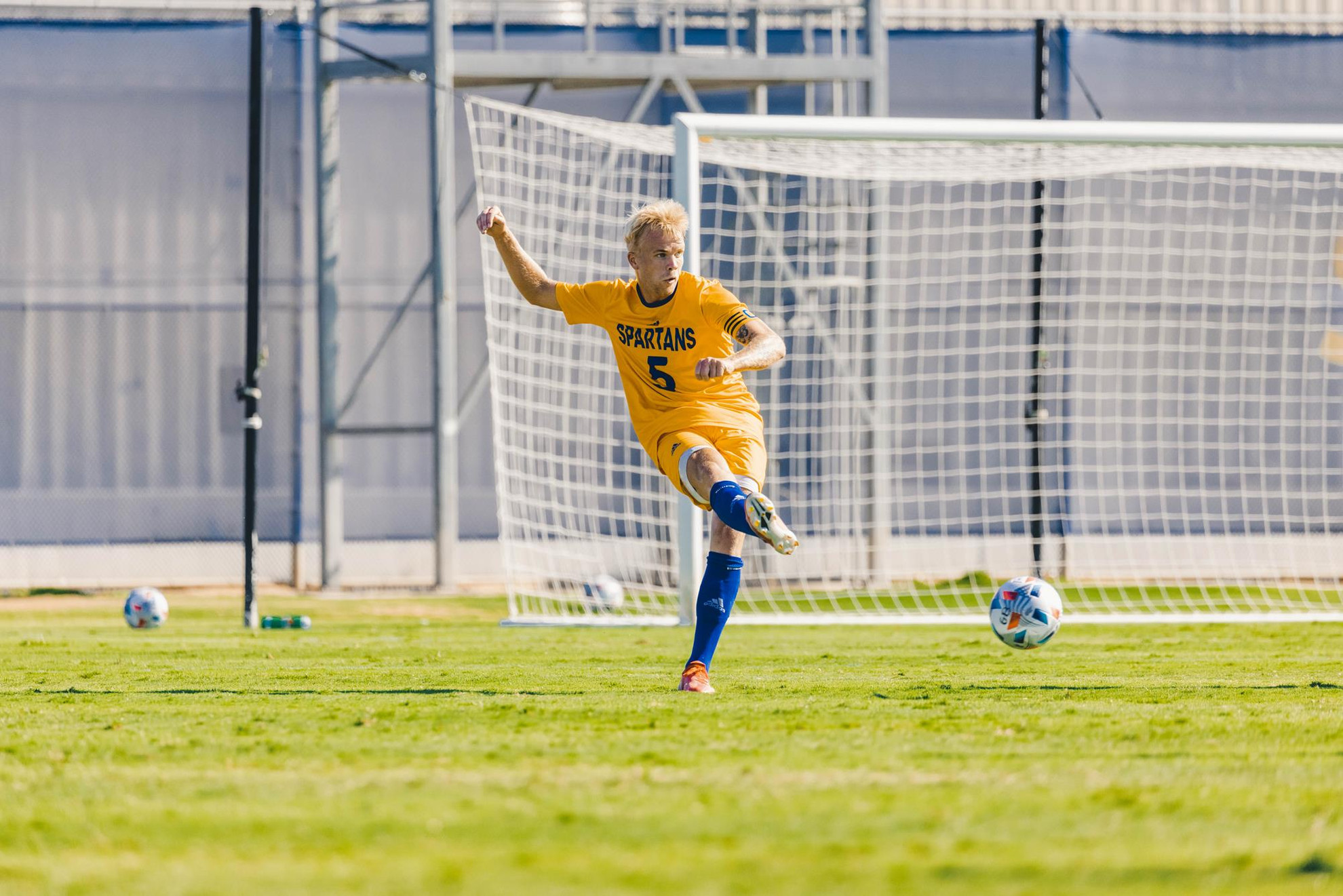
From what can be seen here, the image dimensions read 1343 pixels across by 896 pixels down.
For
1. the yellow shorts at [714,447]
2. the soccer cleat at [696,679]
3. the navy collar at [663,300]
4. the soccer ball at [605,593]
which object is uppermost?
the navy collar at [663,300]

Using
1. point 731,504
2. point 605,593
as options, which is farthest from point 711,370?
point 605,593

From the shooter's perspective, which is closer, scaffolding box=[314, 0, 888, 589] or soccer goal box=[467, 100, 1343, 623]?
soccer goal box=[467, 100, 1343, 623]

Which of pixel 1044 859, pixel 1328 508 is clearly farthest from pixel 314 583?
pixel 1044 859

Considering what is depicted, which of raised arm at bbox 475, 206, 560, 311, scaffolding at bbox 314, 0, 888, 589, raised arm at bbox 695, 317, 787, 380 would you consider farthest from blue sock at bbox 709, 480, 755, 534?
scaffolding at bbox 314, 0, 888, 589

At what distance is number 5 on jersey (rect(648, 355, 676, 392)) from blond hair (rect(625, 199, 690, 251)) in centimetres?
39

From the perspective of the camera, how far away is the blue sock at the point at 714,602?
16.8 feet

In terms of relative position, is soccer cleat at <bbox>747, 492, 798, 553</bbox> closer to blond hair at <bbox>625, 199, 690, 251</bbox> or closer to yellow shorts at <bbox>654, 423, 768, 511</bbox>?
yellow shorts at <bbox>654, 423, 768, 511</bbox>

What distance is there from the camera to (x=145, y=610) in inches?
340

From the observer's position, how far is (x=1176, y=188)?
46.1 ft

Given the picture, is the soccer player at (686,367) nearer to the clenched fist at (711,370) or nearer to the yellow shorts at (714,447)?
the yellow shorts at (714,447)

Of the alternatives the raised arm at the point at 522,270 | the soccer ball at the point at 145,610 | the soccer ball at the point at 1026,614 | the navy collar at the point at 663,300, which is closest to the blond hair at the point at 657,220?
the navy collar at the point at 663,300

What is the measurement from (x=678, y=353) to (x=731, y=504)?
0.81 m

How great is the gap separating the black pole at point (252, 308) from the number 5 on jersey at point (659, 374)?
12.9 ft

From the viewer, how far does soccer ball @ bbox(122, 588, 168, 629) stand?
864 cm
